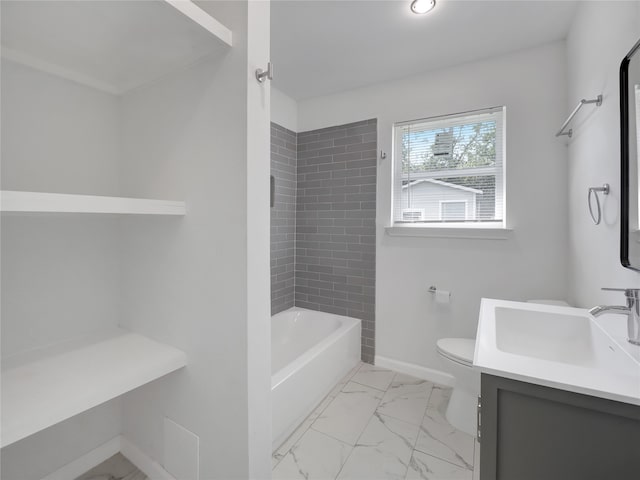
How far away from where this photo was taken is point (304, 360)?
6.66ft

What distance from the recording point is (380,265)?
9.04 feet

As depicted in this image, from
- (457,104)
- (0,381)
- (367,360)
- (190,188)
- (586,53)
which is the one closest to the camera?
(0,381)

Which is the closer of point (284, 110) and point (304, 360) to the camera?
point (304, 360)

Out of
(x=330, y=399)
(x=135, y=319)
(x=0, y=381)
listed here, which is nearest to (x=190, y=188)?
(x=135, y=319)

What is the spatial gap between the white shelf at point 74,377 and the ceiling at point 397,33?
6.51ft

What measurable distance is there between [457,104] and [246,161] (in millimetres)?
2113

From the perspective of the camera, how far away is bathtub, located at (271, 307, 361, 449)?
1.80 metres

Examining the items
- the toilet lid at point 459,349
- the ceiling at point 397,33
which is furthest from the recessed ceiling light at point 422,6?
the toilet lid at point 459,349

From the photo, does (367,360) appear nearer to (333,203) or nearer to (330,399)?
(330,399)

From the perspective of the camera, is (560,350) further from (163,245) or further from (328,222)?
(328,222)

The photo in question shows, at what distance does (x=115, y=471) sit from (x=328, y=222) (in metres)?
2.29

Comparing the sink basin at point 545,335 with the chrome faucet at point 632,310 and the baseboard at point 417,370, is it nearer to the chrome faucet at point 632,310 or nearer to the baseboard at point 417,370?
the chrome faucet at point 632,310

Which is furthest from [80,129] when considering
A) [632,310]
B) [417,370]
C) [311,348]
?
[417,370]

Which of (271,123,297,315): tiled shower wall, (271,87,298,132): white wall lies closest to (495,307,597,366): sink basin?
(271,123,297,315): tiled shower wall
